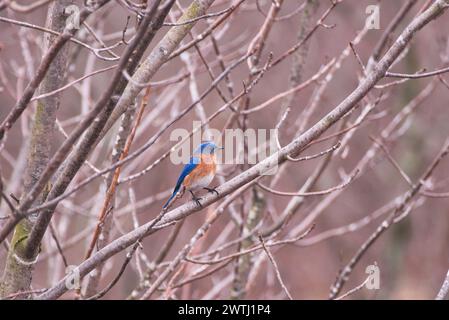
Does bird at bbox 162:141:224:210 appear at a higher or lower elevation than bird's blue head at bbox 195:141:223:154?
lower

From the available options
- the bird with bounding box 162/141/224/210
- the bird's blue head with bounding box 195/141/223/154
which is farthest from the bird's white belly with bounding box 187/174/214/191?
the bird's blue head with bounding box 195/141/223/154

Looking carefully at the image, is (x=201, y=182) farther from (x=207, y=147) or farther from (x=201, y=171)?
(x=207, y=147)

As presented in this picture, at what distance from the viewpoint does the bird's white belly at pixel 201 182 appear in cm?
357

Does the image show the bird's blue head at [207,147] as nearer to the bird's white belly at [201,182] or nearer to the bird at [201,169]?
the bird at [201,169]

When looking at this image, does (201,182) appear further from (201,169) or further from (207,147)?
(207,147)

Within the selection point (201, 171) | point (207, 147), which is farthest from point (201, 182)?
point (207, 147)

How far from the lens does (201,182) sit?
11.7 feet

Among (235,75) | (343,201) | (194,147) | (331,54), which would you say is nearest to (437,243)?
(343,201)

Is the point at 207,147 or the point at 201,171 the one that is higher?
the point at 207,147

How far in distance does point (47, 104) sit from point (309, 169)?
8.62 meters

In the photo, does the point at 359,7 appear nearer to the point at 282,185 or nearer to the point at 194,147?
the point at 282,185

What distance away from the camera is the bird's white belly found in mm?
3570

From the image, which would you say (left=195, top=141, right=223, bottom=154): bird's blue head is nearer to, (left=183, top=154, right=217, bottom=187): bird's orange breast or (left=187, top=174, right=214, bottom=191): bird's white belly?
(left=183, top=154, right=217, bottom=187): bird's orange breast
